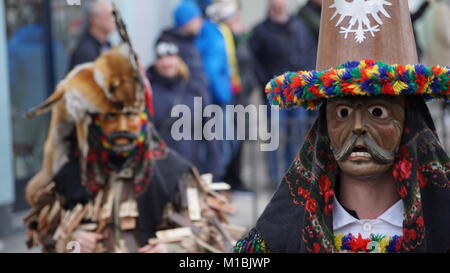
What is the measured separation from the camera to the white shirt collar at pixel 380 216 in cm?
390

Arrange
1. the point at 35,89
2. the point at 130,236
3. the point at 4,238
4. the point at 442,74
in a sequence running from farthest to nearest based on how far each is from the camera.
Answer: the point at 35,89
the point at 4,238
the point at 130,236
the point at 442,74

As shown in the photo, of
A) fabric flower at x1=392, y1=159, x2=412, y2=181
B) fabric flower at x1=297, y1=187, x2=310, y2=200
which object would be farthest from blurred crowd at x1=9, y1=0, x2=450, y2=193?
fabric flower at x1=392, y1=159, x2=412, y2=181

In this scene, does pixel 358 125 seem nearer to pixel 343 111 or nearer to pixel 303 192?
pixel 343 111

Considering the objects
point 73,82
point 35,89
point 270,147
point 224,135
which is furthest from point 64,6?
point 73,82

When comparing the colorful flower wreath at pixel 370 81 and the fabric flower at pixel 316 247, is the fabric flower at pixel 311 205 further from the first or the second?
the colorful flower wreath at pixel 370 81

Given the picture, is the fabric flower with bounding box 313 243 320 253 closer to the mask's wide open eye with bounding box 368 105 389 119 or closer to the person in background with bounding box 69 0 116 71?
the mask's wide open eye with bounding box 368 105 389 119

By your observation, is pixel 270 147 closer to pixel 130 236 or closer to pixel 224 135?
pixel 224 135

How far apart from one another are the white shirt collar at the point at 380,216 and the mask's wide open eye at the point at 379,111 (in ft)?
1.13

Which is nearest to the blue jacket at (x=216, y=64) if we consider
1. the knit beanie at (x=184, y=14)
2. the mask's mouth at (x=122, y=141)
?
the knit beanie at (x=184, y=14)

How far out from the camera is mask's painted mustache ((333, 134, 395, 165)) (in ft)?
12.6

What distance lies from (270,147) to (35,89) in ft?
8.44

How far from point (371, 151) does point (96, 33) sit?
18.6ft

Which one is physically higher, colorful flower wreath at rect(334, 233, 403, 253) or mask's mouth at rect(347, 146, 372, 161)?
mask's mouth at rect(347, 146, 372, 161)

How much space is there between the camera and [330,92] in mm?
3789
